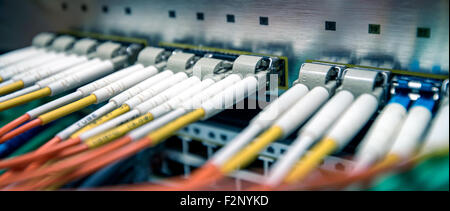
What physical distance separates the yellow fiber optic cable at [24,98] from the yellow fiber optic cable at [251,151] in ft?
1.88

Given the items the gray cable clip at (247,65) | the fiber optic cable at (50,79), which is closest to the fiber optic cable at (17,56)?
the fiber optic cable at (50,79)

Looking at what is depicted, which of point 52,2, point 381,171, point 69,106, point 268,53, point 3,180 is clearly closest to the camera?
point 381,171

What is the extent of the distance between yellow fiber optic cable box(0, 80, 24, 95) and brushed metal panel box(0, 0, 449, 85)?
414 millimetres

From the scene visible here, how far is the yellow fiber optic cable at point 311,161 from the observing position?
0.64 metres

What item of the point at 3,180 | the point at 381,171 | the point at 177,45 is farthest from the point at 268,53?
the point at 3,180

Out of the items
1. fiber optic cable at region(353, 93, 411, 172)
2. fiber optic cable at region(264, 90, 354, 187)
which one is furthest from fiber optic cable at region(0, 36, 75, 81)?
fiber optic cable at region(353, 93, 411, 172)

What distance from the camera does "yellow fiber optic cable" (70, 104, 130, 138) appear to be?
0.82 meters

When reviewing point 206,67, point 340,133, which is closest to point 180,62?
point 206,67

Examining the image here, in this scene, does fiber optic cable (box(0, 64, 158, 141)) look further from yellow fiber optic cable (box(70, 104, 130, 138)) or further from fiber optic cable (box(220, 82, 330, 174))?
fiber optic cable (box(220, 82, 330, 174))

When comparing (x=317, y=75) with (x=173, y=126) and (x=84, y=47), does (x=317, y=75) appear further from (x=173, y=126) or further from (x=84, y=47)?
(x=84, y=47)

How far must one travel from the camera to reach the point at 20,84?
3.63ft

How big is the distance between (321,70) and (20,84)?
77 centimetres

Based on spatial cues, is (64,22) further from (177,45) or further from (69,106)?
(69,106)

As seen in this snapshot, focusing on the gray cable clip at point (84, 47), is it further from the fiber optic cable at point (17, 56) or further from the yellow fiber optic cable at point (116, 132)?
the yellow fiber optic cable at point (116, 132)
